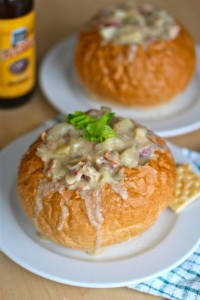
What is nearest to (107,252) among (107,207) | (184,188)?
(107,207)

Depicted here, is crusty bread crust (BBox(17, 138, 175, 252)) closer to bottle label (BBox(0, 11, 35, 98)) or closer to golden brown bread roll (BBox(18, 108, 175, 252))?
golden brown bread roll (BBox(18, 108, 175, 252))

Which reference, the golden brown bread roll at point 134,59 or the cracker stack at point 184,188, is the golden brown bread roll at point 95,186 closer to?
the cracker stack at point 184,188

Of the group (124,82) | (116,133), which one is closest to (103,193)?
(116,133)

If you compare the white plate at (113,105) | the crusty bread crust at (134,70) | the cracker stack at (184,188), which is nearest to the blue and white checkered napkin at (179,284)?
the cracker stack at (184,188)

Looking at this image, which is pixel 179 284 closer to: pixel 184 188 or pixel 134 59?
pixel 184 188

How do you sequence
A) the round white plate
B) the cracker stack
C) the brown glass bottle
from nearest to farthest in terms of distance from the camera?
the round white plate
the cracker stack
the brown glass bottle

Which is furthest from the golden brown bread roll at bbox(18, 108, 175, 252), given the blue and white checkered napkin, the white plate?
the white plate
